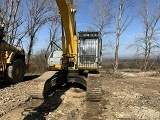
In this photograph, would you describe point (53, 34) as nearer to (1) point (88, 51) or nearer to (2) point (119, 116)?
(1) point (88, 51)

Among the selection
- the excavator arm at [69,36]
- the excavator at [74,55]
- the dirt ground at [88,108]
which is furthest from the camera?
the excavator at [74,55]

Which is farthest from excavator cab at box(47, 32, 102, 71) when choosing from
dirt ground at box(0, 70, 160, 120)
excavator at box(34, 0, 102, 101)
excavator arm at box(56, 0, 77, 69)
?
dirt ground at box(0, 70, 160, 120)

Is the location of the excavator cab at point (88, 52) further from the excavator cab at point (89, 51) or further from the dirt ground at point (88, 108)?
the dirt ground at point (88, 108)

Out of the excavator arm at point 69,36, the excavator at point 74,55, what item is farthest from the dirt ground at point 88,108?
the excavator arm at point 69,36

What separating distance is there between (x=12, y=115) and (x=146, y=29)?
23.3m

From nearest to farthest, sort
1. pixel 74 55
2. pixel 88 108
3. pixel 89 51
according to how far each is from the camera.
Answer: pixel 88 108 < pixel 89 51 < pixel 74 55

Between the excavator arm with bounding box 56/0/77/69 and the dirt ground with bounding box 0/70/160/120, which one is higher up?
the excavator arm with bounding box 56/0/77/69

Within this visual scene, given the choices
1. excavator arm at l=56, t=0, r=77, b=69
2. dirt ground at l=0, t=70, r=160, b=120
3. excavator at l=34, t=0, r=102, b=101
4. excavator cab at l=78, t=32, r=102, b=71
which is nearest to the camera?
dirt ground at l=0, t=70, r=160, b=120

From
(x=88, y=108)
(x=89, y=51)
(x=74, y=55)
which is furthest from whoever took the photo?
(x=74, y=55)

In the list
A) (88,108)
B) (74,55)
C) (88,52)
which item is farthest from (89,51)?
(88,108)

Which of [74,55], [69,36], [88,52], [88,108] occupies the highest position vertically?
[69,36]

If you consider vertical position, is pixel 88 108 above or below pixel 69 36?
below

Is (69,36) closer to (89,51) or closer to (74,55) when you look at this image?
(74,55)

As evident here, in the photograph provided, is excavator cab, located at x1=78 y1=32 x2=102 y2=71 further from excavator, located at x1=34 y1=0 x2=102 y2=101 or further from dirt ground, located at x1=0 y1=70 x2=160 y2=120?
dirt ground, located at x1=0 y1=70 x2=160 y2=120
